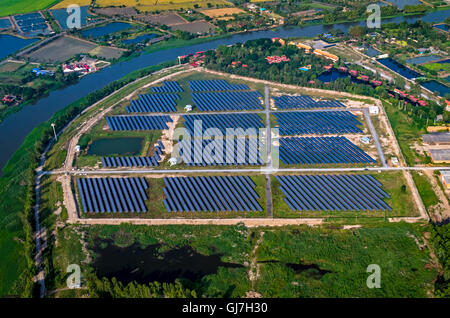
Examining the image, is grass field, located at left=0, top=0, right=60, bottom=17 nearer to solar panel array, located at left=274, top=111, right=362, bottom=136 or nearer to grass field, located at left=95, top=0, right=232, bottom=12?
grass field, located at left=95, top=0, right=232, bottom=12

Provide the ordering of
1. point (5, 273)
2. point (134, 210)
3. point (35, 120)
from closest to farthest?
point (5, 273) < point (134, 210) < point (35, 120)

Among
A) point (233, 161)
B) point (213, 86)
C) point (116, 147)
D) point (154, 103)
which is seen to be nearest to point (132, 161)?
point (116, 147)

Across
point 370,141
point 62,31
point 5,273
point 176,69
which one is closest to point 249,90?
point 176,69

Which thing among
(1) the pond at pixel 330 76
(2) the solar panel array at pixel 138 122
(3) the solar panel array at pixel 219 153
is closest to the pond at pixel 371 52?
(1) the pond at pixel 330 76

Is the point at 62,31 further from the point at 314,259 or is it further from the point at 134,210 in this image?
the point at 314,259

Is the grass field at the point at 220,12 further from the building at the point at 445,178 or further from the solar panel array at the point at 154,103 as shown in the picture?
the building at the point at 445,178

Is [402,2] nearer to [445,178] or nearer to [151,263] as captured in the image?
[445,178]

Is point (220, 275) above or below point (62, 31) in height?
below
